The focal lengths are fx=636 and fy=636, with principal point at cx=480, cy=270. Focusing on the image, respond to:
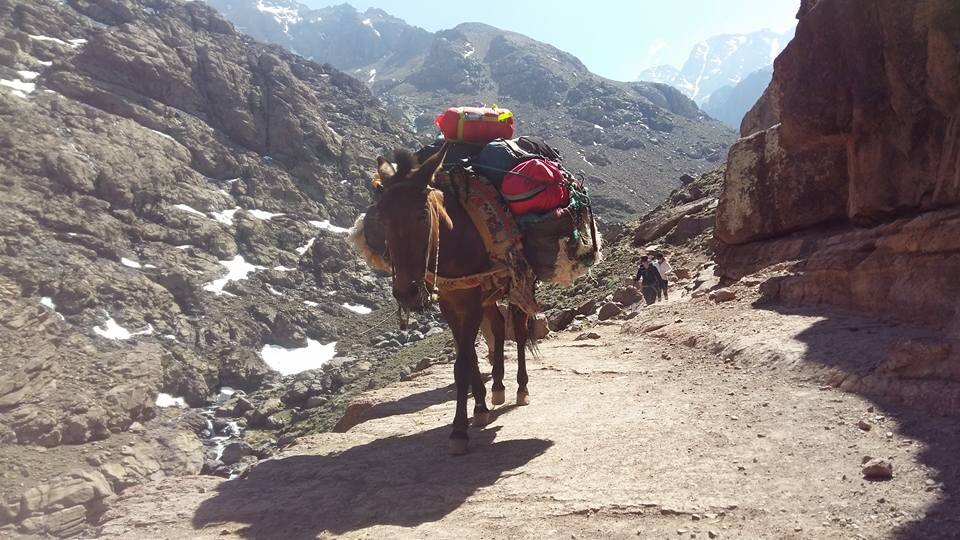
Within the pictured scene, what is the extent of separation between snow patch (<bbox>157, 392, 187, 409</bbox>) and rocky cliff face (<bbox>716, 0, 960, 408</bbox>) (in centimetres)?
4048

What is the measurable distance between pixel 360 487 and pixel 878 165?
7.06 meters

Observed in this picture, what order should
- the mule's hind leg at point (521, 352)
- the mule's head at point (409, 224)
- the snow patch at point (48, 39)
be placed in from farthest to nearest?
the snow patch at point (48, 39)
the mule's hind leg at point (521, 352)
the mule's head at point (409, 224)

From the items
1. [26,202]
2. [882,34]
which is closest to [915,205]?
[882,34]

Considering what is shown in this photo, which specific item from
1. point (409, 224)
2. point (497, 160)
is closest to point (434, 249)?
point (409, 224)

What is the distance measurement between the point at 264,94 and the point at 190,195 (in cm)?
2810

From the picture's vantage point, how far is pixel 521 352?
7348 millimetres

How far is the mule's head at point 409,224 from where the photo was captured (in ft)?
16.1

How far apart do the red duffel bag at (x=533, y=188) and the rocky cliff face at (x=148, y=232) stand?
12296mm

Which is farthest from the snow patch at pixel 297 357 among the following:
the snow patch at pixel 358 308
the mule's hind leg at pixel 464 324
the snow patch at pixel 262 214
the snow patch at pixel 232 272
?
the mule's hind leg at pixel 464 324

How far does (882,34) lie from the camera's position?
297 inches

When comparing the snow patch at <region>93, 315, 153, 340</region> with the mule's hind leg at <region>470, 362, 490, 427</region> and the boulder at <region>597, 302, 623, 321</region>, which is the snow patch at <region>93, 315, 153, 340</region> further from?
the mule's hind leg at <region>470, 362, 490, 427</region>

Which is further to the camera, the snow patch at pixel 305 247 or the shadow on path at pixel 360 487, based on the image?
the snow patch at pixel 305 247

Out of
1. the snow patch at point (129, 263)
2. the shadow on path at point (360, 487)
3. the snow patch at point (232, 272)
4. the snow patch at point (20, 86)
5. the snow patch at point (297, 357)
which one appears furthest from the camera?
the snow patch at point (20, 86)

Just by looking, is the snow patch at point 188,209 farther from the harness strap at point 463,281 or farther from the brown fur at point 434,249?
the harness strap at point 463,281
